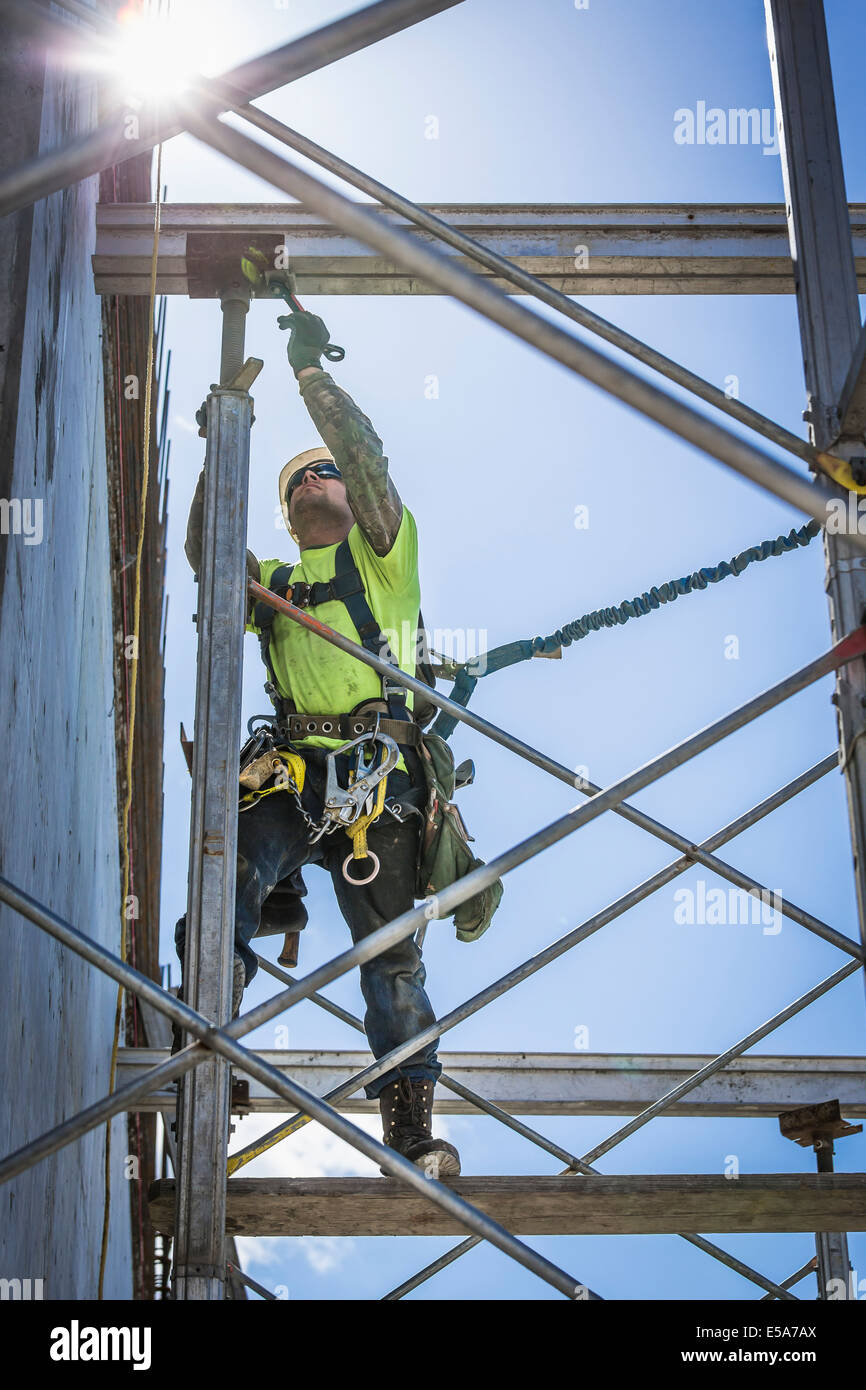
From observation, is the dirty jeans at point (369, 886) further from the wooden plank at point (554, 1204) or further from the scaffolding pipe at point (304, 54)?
the scaffolding pipe at point (304, 54)

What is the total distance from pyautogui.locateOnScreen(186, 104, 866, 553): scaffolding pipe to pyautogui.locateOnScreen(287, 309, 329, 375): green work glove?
7.33 ft

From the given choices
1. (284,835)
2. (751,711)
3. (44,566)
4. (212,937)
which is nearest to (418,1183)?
(212,937)

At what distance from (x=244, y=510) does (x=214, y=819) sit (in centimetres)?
110

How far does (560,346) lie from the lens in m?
3.60

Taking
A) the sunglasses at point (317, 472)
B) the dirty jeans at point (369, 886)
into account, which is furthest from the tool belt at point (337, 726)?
the sunglasses at point (317, 472)

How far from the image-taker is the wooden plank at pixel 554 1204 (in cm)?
469

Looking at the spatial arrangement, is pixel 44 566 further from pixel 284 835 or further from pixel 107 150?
pixel 107 150

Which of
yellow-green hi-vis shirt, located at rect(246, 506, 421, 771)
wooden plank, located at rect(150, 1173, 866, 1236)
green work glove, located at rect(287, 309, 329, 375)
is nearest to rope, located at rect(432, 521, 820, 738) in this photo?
yellow-green hi-vis shirt, located at rect(246, 506, 421, 771)

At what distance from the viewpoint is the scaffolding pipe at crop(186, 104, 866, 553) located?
3492 mm

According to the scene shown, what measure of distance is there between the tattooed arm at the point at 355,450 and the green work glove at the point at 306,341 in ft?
0.13

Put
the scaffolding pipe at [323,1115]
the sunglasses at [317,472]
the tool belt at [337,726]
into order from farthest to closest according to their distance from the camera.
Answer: the sunglasses at [317,472], the tool belt at [337,726], the scaffolding pipe at [323,1115]

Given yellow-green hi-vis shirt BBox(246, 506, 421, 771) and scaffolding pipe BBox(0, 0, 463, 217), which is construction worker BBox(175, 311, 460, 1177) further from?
scaffolding pipe BBox(0, 0, 463, 217)

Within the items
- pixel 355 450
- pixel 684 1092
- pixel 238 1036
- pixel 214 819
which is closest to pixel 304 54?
pixel 355 450

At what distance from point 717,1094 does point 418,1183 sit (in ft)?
12.0
